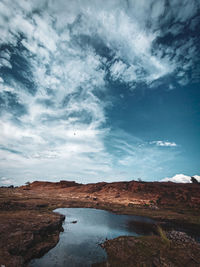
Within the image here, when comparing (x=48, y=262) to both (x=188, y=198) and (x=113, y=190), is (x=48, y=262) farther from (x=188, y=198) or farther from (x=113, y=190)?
(x=113, y=190)

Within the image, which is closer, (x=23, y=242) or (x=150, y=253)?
(x=23, y=242)

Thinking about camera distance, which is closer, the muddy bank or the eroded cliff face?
the eroded cliff face

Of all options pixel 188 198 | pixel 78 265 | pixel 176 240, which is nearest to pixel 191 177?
pixel 188 198

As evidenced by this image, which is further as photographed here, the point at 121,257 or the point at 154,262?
the point at 121,257

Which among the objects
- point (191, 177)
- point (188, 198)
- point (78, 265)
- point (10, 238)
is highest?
point (191, 177)

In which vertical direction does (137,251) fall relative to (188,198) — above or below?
below

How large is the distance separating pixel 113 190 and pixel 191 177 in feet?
213

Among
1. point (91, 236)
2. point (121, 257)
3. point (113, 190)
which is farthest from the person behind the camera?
point (113, 190)

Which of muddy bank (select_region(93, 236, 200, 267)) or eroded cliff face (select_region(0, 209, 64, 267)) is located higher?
eroded cliff face (select_region(0, 209, 64, 267))

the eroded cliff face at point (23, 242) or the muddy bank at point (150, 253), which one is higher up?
the eroded cliff face at point (23, 242)

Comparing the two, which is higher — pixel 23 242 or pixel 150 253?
pixel 23 242

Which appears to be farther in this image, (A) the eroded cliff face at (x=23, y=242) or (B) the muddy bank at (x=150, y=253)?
(B) the muddy bank at (x=150, y=253)

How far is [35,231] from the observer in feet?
58.8

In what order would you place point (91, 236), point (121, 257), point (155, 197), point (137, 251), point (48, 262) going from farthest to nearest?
point (155, 197), point (91, 236), point (137, 251), point (121, 257), point (48, 262)
